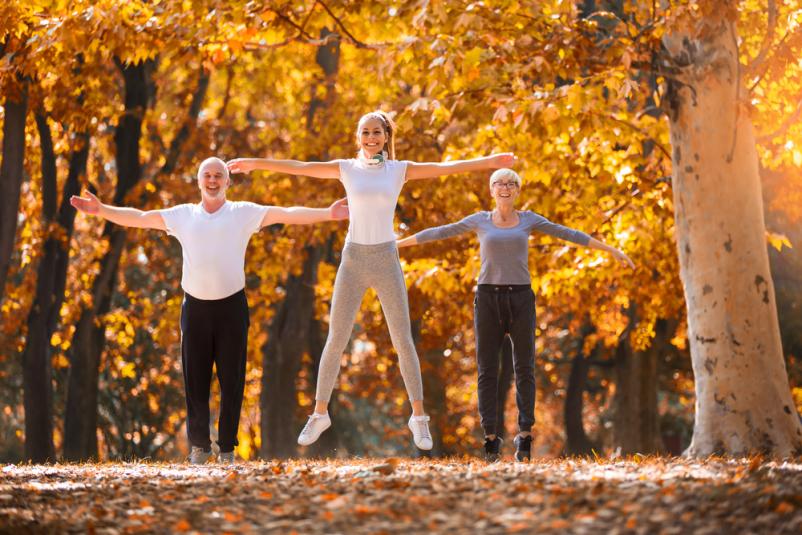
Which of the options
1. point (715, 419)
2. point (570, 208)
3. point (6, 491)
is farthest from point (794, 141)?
point (6, 491)

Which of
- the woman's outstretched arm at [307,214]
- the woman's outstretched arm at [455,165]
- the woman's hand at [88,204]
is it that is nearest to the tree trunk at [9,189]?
the woman's hand at [88,204]

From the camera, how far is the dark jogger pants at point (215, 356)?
877 cm

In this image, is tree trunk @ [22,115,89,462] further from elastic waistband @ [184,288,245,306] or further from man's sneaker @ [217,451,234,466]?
elastic waistband @ [184,288,245,306]

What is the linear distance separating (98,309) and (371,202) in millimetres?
10215

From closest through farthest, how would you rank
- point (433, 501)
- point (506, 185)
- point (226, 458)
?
point (433, 501)
point (226, 458)
point (506, 185)

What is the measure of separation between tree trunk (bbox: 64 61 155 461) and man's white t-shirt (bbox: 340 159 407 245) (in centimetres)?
922

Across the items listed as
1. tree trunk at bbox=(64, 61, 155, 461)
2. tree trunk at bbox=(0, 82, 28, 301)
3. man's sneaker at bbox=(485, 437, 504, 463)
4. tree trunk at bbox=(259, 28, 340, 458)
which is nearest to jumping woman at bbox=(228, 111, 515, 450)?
man's sneaker at bbox=(485, 437, 504, 463)

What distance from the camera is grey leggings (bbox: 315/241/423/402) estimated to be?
27.9 feet

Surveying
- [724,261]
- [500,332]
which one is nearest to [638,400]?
[724,261]

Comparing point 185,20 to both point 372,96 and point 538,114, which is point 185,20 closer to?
point 538,114

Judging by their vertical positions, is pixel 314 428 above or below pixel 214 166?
below

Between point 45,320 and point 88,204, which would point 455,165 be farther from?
point 45,320

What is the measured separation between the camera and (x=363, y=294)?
28.3 ft

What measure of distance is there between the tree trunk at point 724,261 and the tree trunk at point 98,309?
8.96 meters
